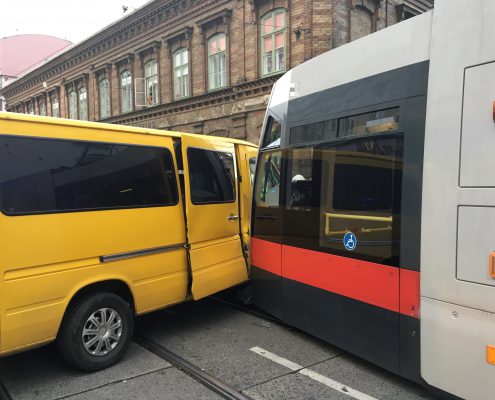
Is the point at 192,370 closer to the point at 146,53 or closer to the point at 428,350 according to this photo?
the point at 428,350

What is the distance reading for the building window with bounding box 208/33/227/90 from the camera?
17002 mm

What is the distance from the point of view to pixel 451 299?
297 centimetres

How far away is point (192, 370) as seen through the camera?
397cm

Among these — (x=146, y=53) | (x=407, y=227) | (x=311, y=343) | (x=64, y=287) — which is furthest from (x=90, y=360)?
(x=146, y=53)

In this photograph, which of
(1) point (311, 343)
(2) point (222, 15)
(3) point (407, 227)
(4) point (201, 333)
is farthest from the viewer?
(2) point (222, 15)

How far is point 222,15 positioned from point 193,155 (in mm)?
13190

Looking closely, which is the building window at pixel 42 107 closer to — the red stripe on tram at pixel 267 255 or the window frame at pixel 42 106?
the window frame at pixel 42 106

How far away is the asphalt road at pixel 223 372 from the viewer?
11.8 feet

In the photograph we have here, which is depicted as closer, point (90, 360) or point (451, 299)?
point (451, 299)

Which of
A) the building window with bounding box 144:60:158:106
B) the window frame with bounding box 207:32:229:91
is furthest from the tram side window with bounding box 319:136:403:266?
the building window with bounding box 144:60:158:106

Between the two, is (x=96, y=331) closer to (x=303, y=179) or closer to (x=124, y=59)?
(x=303, y=179)

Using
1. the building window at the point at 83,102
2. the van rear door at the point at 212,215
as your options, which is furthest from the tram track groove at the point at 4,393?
the building window at the point at 83,102

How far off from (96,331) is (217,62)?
1484 centimetres

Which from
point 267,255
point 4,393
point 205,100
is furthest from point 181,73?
point 4,393
